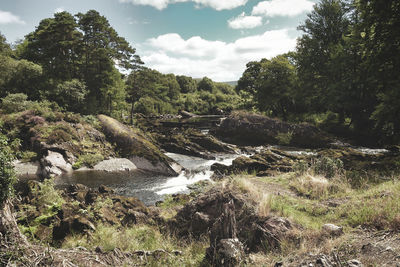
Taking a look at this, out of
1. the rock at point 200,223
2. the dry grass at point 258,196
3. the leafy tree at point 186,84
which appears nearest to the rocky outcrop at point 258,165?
the dry grass at point 258,196

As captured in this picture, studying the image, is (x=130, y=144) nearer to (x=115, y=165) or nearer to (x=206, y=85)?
(x=115, y=165)

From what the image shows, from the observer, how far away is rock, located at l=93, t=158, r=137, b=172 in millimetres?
19438

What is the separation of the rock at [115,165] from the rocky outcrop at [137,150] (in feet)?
2.04

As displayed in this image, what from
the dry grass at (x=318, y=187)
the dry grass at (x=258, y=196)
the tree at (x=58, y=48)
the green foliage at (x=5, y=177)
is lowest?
the dry grass at (x=318, y=187)

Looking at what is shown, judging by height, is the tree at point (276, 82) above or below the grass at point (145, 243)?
above

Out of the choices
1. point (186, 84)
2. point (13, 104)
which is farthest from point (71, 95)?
point (186, 84)

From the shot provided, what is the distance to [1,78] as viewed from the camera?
85.8 ft

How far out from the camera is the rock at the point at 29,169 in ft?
55.7

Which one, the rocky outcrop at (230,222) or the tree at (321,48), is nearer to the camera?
the rocky outcrop at (230,222)

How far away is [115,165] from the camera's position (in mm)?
19938

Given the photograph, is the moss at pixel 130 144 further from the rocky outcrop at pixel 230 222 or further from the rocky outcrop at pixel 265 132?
the rocky outcrop at pixel 265 132

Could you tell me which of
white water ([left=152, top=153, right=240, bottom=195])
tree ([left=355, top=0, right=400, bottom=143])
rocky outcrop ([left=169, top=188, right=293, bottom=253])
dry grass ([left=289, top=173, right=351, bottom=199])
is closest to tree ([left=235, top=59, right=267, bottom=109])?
white water ([left=152, top=153, right=240, bottom=195])

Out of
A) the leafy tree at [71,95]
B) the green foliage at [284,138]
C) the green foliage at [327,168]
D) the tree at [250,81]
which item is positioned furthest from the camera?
the tree at [250,81]

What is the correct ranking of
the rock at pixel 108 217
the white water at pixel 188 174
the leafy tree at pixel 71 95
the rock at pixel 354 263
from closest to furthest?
the rock at pixel 354 263 < the rock at pixel 108 217 < the white water at pixel 188 174 < the leafy tree at pixel 71 95
